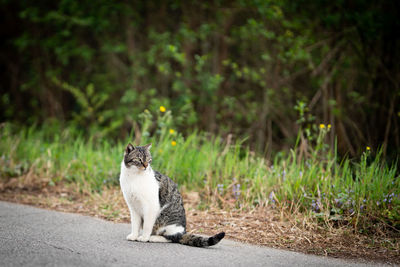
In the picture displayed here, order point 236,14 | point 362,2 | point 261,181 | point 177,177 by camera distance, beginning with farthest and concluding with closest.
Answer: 1. point 236,14
2. point 362,2
3. point 177,177
4. point 261,181

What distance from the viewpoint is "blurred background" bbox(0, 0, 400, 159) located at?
8711 mm

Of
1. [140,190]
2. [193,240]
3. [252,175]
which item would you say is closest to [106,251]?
[140,190]

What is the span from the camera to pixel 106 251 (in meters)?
3.52

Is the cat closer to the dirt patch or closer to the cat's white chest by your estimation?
the cat's white chest

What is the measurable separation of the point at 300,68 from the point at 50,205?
25.1 feet

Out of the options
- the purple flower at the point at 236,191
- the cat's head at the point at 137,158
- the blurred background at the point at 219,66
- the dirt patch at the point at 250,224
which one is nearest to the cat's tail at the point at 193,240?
the dirt patch at the point at 250,224

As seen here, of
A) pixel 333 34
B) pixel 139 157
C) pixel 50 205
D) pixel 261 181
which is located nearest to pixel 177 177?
pixel 261 181

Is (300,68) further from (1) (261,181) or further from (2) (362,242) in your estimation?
(2) (362,242)

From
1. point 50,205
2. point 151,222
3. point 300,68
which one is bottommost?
point 50,205

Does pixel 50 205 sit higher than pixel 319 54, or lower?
lower

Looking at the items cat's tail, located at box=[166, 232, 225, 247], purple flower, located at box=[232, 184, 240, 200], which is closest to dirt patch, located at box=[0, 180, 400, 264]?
purple flower, located at box=[232, 184, 240, 200]

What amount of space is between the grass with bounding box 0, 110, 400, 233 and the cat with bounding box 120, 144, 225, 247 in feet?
4.45

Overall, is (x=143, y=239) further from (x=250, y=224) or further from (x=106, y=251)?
(x=250, y=224)

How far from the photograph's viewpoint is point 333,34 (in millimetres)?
9383
